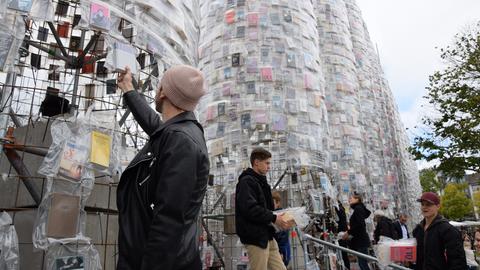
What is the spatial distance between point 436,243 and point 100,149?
3051 mm

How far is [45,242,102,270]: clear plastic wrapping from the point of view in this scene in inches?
116

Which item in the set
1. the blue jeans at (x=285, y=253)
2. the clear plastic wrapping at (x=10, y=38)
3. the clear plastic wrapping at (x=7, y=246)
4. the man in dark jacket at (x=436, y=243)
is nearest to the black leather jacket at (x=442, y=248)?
the man in dark jacket at (x=436, y=243)

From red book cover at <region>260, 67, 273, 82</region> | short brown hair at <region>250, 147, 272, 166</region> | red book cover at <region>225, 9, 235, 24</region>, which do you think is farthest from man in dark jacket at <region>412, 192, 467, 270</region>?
red book cover at <region>225, 9, 235, 24</region>

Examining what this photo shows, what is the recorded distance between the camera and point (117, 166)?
137 inches

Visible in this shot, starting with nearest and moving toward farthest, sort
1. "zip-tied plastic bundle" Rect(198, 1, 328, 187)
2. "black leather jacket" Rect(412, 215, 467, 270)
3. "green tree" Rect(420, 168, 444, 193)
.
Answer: "black leather jacket" Rect(412, 215, 467, 270)
"zip-tied plastic bundle" Rect(198, 1, 328, 187)
"green tree" Rect(420, 168, 444, 193)

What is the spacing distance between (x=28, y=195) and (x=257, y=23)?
688 cm

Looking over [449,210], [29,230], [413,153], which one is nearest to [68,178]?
[29,230]

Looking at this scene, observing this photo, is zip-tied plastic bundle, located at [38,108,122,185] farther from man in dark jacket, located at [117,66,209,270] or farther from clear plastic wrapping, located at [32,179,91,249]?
man in dark jacket, located at [117,66,209,270]

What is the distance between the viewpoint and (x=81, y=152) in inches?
127

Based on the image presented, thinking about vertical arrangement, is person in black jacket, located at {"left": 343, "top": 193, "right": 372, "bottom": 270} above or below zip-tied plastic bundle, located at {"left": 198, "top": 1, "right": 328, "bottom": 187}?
below

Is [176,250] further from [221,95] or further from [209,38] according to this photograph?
[209,38]

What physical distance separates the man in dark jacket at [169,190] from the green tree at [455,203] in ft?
166

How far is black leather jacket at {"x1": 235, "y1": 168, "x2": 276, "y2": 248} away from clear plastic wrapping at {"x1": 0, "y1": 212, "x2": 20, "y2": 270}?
1.85 metres

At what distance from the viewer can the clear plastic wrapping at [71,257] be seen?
9.69ft
